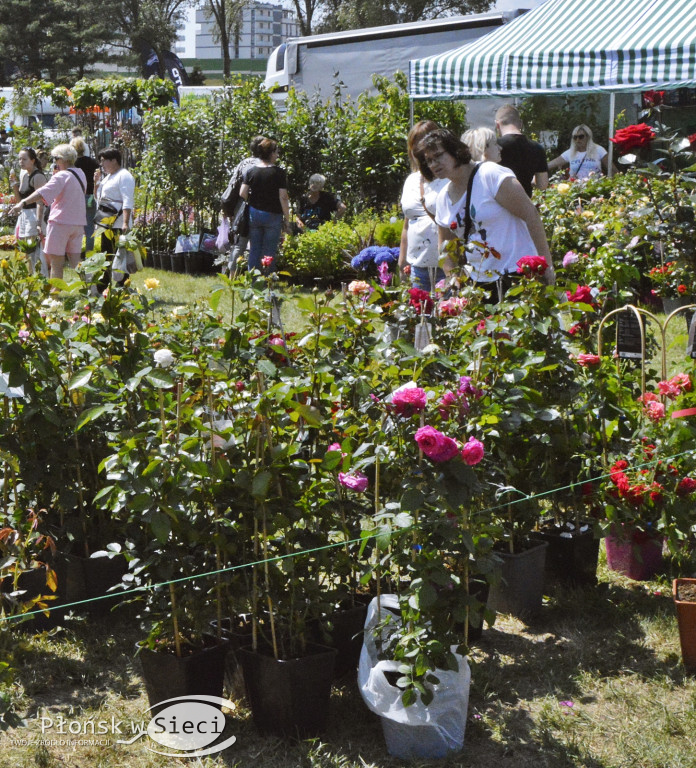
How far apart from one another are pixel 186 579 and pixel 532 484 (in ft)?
4.40

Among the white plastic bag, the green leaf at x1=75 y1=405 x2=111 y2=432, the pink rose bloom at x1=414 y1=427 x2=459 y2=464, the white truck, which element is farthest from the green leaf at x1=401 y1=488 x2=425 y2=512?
the white truck

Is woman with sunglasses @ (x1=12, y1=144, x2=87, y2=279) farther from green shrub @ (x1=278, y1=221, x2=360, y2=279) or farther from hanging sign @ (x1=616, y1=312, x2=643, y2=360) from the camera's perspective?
hanging sign @ (x1=616, y1=312, x2=643, y2=360)

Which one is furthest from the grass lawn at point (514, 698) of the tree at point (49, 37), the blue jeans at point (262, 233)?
the tree at point (49, 37)

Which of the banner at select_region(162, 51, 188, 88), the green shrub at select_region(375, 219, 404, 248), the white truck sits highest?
the banner at select_region(162, 51, 188, 88)

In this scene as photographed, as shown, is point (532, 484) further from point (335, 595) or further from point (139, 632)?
point (139, 632)

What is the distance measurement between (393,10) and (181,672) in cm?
4482

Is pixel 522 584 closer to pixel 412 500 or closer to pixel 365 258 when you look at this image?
pixel 412 500

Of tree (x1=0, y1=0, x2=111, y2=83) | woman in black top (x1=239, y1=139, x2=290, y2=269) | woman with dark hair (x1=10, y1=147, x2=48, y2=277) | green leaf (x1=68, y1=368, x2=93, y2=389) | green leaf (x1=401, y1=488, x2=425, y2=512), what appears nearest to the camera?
green leaf (x1=401, y1=488, x2=425, y2=512)

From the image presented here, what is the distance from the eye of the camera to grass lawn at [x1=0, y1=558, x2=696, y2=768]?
97.7 inches

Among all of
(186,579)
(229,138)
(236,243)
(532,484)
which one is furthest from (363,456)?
(229,138)

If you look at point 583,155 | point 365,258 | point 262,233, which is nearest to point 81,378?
point 365,258

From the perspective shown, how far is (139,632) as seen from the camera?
321 cm

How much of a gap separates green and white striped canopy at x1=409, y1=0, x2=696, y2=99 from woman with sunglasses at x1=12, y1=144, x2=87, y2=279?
3.37 metres

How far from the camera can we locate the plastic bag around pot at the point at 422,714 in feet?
7.95
